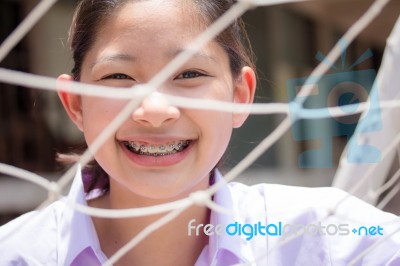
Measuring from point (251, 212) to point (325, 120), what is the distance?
2.21 meters

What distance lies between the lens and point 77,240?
0.94 m

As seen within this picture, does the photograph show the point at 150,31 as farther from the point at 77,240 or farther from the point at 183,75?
the point at 77,240

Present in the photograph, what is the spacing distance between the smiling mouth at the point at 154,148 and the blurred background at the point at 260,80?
151 cm

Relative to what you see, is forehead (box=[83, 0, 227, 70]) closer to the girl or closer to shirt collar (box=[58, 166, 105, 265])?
the girl

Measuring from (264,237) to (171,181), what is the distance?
177 mm

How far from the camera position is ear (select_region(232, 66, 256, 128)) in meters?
0.98

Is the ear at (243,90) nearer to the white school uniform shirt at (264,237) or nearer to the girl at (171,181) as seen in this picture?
the girl at (171,181)

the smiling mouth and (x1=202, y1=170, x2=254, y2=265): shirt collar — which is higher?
the smiling mouth

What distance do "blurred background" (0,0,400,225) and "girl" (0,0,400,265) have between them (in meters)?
1.36

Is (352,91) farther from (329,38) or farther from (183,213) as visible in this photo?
(329,38)

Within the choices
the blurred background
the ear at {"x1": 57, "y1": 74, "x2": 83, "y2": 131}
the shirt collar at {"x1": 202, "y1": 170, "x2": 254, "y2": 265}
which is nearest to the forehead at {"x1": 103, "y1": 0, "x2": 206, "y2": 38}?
the ear at {"x1": 57, "y1": 74, "x2": 83, "y2": 131}

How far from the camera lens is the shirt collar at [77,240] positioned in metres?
0.93

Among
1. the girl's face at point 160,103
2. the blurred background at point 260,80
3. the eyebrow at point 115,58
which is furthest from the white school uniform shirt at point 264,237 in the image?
the blurred background at point 260,80

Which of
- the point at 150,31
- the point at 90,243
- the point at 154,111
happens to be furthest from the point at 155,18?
the point at 90,243
